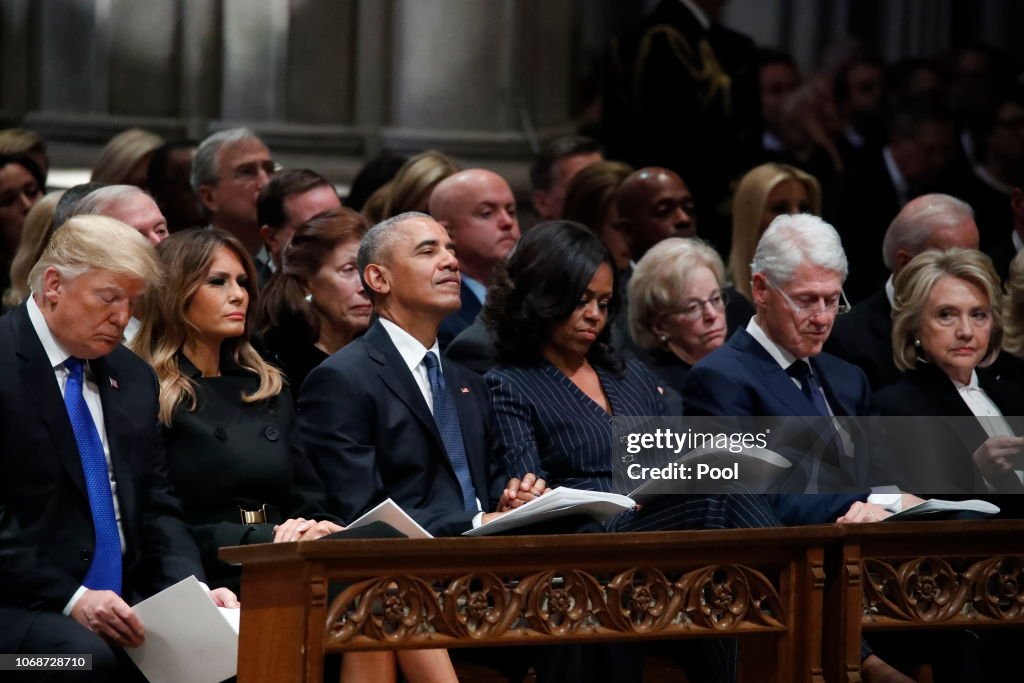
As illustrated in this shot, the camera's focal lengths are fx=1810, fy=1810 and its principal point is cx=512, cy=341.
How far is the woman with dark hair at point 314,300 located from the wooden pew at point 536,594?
1756 mm

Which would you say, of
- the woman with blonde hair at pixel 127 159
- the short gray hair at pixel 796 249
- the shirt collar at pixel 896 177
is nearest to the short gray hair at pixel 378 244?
the short gray hair at pixel 796 249

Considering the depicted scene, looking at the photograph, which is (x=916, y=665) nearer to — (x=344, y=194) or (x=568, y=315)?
(x=568, y=315)

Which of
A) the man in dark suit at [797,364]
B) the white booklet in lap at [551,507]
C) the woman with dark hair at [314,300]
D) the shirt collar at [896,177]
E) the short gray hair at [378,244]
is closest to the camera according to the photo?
the white booklet in lap at [551,507]

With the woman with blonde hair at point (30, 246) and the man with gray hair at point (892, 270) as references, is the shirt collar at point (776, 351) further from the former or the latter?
the woman with blonde hair at point (30, 246)

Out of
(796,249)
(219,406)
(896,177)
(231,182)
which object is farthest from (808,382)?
(896,177)

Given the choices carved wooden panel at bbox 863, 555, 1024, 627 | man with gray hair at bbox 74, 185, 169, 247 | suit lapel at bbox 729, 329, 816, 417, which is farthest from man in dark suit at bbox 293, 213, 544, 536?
carved wooden panel at bbox 863, 555, 1024, 627

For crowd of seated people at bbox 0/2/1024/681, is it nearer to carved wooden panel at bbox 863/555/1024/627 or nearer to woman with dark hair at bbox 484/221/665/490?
woman with dark hair at bbox 484/221/665/490

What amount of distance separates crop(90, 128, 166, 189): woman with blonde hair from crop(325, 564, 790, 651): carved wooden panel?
3587 millimetres

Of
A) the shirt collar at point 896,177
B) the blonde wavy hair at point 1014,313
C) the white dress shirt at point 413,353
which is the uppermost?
the shirt collar at point 896,177

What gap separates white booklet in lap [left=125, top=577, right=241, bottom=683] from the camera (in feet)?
14.0

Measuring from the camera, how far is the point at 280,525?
4812 millimetres

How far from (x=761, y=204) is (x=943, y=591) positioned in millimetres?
2941

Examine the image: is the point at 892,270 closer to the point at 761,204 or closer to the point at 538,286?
the point at 761,204

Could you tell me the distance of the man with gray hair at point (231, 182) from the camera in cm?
718
